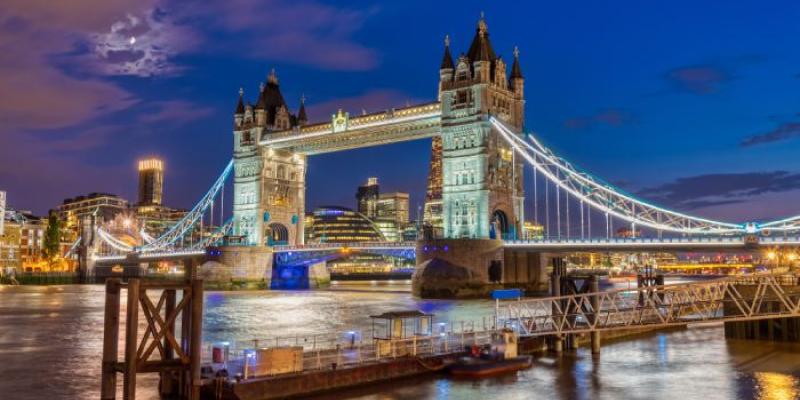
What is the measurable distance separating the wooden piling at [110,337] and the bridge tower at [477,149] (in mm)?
52343

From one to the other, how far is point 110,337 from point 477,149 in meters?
55.3

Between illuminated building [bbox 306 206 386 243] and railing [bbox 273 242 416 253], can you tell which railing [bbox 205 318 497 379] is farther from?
illuminated building [bbox 306 206 386 243]

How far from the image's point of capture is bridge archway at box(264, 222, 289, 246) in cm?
9838

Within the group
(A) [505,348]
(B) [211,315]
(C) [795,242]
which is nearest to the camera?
(A) [505,348]

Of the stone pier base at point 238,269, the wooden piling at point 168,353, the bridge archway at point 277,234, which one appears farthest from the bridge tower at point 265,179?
the wooden piling at point 168,353

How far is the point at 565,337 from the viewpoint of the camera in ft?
109

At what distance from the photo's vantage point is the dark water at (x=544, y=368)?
2453cm

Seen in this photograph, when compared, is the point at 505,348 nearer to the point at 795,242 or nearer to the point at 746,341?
the point at 746,341

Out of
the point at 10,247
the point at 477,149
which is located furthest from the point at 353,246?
the point at 10,247

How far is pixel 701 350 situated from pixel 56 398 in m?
26.6

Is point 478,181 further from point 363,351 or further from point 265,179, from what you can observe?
point 363,351

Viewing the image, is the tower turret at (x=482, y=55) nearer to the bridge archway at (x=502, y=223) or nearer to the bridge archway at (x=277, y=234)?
the bridge archway at (x=502, y=223)

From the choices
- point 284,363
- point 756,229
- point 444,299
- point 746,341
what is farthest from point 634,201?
point 284,363

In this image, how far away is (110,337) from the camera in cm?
1970
